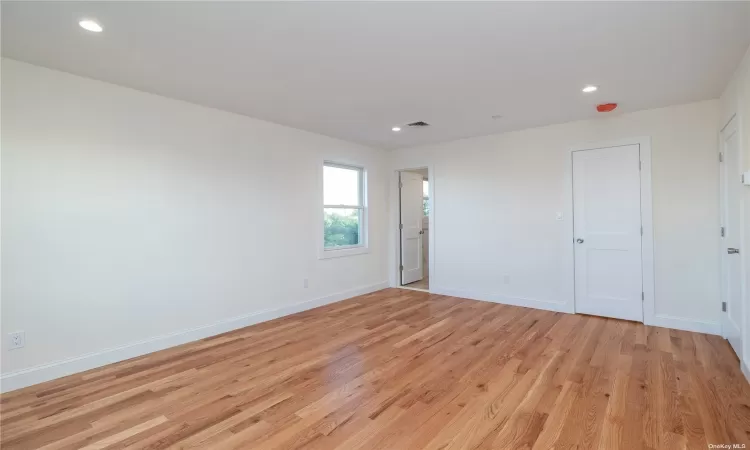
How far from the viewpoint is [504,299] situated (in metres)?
5.02

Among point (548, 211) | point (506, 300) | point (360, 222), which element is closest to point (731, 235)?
point (548, 211)

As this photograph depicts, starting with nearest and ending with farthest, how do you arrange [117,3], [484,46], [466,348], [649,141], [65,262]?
[117,3]
[484,46]
[65,262]
[466,348]
[649,141]

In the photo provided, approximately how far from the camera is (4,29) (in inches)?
86.6

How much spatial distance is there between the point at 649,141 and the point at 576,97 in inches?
46.7

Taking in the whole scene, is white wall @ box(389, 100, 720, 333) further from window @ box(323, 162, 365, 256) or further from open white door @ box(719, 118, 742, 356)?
window @ box(323, 162, 365, 256)

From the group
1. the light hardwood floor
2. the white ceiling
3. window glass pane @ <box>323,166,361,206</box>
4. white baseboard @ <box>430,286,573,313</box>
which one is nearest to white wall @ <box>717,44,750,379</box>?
the white ceiling

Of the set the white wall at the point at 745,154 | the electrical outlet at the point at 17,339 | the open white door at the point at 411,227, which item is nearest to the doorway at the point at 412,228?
the open white door at the point at 411,227

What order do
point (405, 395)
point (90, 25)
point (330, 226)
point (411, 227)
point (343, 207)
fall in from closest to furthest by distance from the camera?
point (90, 25) < point (405, 395) < point (330, 226) < point (343, 207) < point (411, 227)

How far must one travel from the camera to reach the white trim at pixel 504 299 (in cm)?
461

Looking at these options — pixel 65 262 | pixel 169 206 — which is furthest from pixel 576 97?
pixel 65 262

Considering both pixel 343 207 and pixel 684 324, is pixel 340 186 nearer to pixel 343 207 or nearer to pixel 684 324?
pixel 343 207

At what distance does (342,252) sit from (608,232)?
11.2 ft

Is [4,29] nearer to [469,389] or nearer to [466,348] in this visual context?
[469,389]

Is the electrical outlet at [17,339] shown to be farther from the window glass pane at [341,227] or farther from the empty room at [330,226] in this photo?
the window glass pane at [341,227]
